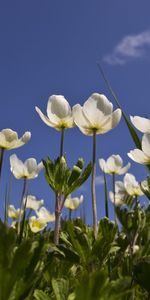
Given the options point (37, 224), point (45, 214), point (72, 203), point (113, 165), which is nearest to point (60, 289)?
point (37, 224)

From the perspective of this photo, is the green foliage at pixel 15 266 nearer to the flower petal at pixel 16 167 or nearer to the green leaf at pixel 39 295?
the green leaf at pixel 39 295

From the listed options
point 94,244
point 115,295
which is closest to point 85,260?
point 94,244

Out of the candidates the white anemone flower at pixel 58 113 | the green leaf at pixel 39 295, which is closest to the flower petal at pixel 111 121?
the white anemone flower at pixel 58 113

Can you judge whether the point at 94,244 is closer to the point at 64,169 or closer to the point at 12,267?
the point at 64,169

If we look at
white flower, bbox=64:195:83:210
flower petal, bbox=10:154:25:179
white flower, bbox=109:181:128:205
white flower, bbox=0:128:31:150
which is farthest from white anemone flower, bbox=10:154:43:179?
white flower, bbox=64:195:83:210

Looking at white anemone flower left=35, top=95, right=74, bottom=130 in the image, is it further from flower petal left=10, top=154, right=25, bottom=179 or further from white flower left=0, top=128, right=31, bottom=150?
flower petal left=10, top=154, right=25, bottom=179

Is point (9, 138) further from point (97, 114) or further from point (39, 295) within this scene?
point (39, 295)
